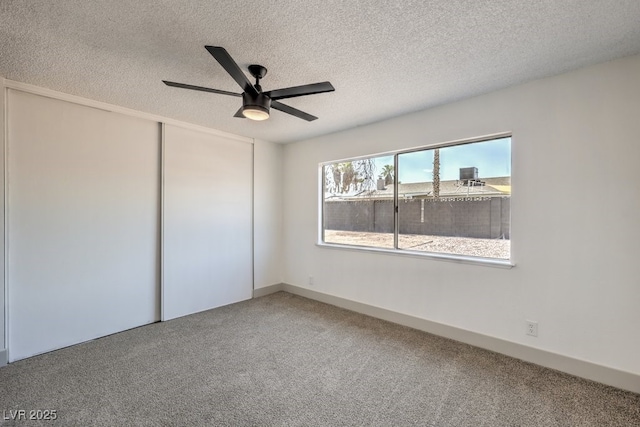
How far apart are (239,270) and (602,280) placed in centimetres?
393

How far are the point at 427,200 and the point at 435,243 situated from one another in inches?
19.8

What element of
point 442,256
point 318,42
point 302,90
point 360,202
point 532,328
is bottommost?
point 532,328

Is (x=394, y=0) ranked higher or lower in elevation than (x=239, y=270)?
higher

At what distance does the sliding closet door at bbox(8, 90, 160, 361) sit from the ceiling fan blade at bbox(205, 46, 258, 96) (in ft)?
6.59

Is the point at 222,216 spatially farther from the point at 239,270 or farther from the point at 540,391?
the point at 540,391

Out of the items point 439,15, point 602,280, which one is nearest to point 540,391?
point 602,280

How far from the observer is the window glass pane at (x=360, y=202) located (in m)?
3.53

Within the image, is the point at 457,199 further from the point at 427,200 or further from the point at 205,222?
the point at 205,222

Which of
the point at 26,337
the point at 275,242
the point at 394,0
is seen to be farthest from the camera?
the point at 275,242

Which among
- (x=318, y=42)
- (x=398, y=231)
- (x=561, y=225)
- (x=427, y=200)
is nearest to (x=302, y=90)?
(x=318, y=42)

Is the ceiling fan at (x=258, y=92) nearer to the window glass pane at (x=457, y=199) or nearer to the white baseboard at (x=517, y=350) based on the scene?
the window glass pane at (x=457, y=199)

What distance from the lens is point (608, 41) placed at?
6.00 ft

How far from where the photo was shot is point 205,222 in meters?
3.73

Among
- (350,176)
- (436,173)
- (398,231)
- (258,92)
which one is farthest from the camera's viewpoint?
(350,176)
